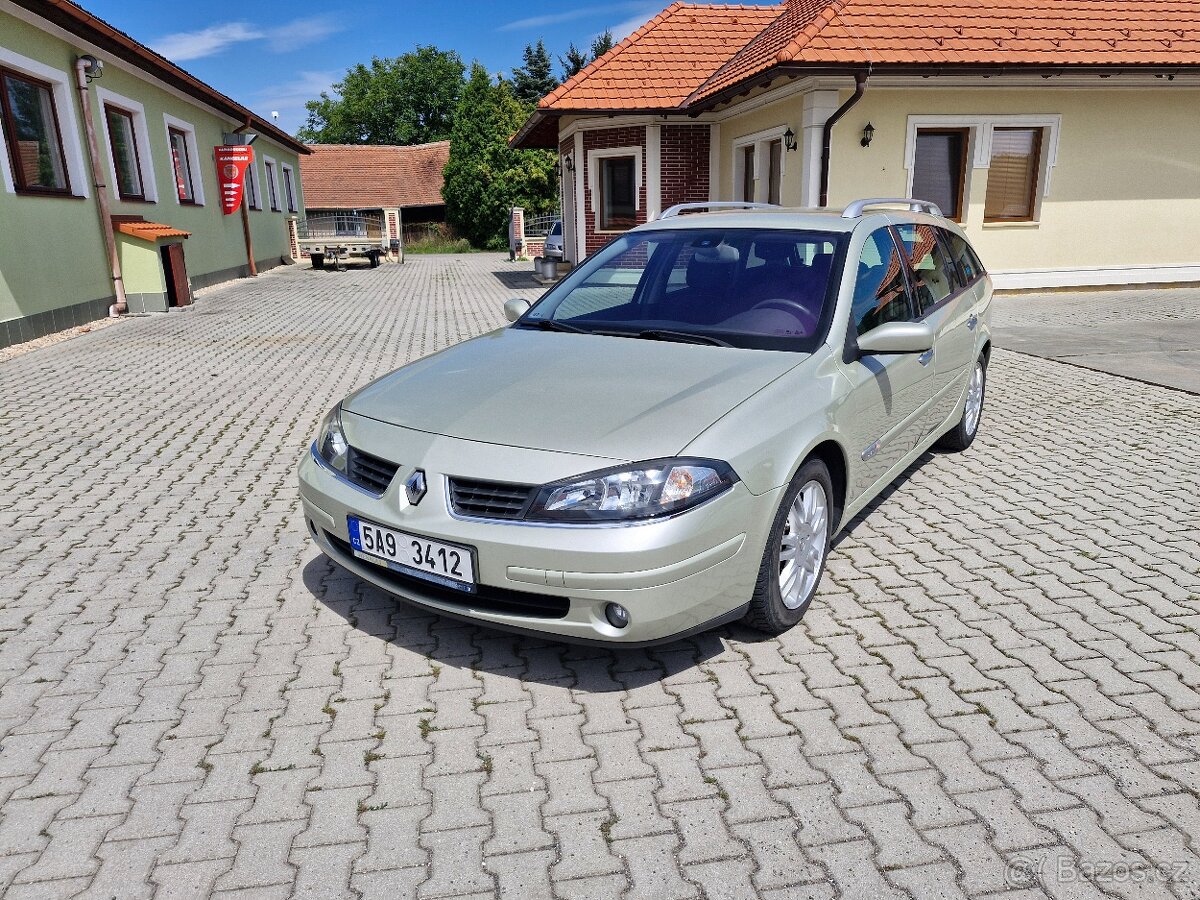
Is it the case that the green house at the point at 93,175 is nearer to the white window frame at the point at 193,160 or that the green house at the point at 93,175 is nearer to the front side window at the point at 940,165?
the white window frame at the point at 193,160

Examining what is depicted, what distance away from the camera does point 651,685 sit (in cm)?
319

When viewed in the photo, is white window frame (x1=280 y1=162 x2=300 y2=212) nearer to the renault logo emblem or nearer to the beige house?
the beige house

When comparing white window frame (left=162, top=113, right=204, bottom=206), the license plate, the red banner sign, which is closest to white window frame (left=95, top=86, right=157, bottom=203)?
white window frame (left=162, top=113, right=204, bottom=206)

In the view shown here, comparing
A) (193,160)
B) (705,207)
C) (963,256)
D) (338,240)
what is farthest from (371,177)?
(963,256)

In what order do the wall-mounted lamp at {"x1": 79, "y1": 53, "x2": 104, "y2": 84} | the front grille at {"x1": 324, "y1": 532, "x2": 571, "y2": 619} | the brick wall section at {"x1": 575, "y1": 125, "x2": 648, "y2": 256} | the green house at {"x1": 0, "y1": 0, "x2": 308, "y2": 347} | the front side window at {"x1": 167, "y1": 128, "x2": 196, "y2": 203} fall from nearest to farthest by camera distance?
the front grille at {"x1": 324, "y1": 532, "x2": 571, "y2": 619} → the green house at {"x1": 0, "y1": 0, "x2": 308, "y2": 347} → the wall-mounted lamp at {"x1": 79, "y1": 53, "x2": 104, "y2": 84} → the brick wall section at {"x1": 575, "y1": 125, "x2": 648, "y2": 256} → the front side window at {"x1": 167, "y1": 128, "x2": 196, "y2": 203}

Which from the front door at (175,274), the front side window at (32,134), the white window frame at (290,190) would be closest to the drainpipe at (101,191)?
the front side window at (32,134)

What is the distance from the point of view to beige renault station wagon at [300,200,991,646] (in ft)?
9.32

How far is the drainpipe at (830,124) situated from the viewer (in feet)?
41.7

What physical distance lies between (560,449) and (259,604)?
1.82 m

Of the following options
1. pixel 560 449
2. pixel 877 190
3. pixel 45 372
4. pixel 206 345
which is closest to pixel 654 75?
pixel 877 190

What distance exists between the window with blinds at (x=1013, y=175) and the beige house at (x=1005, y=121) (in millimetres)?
24

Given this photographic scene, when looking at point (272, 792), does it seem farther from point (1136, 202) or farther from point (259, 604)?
point (1136, 202)

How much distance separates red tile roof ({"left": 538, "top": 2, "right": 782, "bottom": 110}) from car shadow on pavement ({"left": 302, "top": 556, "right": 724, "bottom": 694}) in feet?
49.7

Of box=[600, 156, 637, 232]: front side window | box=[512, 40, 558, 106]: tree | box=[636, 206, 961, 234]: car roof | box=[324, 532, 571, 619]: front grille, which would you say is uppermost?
box=[512, 40, 558, 106]: tree
